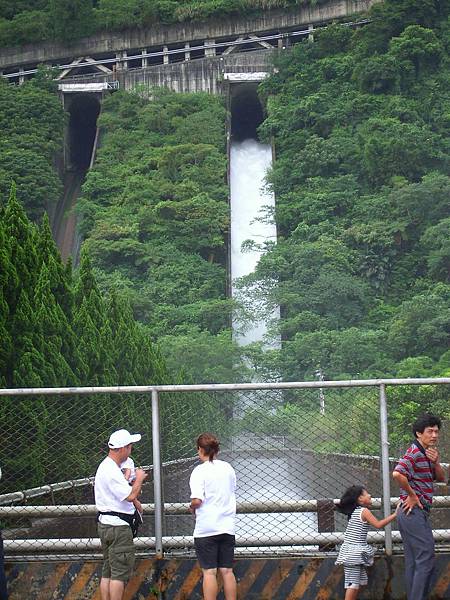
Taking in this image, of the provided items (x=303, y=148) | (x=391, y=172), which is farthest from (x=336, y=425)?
(x=303, y=148)

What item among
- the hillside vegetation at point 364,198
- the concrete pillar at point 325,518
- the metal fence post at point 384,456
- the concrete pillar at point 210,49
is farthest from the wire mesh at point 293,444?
the concrete pillar at point 210,49

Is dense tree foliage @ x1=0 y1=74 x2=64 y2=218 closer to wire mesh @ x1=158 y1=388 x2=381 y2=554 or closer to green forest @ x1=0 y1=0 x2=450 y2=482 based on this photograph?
green forest @ x1=0 y1=0 x2=450 y2=482

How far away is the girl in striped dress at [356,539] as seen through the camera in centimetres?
712

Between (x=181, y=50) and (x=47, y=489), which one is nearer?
(x=47, y=489)

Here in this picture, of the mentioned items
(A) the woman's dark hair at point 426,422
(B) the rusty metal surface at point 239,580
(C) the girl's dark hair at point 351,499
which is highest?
(A) the woman's dark hair at point 426,422

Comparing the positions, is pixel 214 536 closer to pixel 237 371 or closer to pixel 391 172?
pixel 237 371

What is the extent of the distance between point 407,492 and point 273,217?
35193mm

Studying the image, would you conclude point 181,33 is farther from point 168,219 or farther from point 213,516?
point 213,516

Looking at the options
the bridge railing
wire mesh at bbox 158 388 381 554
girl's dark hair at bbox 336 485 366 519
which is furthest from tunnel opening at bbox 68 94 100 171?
girl's dark hair at bbox 336 485 366 519

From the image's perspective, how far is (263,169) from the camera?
47.4m

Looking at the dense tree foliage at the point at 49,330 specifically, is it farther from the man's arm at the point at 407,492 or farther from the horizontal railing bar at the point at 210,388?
the man's arm at the point at 407,492

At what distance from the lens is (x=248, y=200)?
4612cm

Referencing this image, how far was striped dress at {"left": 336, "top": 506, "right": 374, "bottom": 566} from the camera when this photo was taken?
714 centimetres

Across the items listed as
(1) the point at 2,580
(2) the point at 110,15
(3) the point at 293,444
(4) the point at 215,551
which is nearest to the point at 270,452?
(3) the point at 293,444
